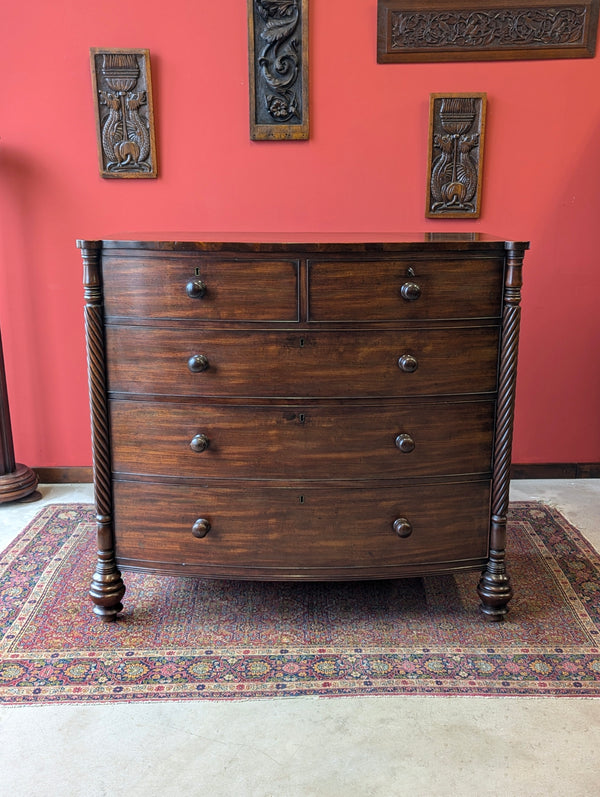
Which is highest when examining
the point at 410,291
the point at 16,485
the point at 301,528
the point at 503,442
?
the point at 410,291

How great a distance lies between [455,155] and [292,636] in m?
1.94

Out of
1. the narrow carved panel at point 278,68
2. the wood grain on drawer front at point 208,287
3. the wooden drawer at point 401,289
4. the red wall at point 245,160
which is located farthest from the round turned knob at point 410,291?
the narrow carved panel at point 278,68

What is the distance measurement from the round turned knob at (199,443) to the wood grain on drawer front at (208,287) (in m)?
0.32

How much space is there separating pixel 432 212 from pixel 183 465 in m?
1.57

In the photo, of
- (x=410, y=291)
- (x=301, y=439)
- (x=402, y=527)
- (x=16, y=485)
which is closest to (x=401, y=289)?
(x=410, y=291)

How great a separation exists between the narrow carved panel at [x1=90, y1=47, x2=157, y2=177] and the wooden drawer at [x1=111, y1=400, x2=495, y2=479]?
4.27 ft

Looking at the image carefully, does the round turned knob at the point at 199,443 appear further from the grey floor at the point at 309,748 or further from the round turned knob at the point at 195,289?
the grey floor at the point at 309,748

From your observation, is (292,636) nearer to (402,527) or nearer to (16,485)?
(402,527)

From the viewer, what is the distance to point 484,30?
279cm

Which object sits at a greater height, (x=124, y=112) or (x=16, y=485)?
(x=124, y=112)

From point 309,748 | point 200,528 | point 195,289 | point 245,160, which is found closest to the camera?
point 309,748

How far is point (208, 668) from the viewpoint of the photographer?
193cm

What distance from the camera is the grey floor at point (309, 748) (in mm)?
1533

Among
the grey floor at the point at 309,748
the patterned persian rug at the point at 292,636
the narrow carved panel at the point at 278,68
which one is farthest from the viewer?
the narrow carved panel at the point at 278,68
